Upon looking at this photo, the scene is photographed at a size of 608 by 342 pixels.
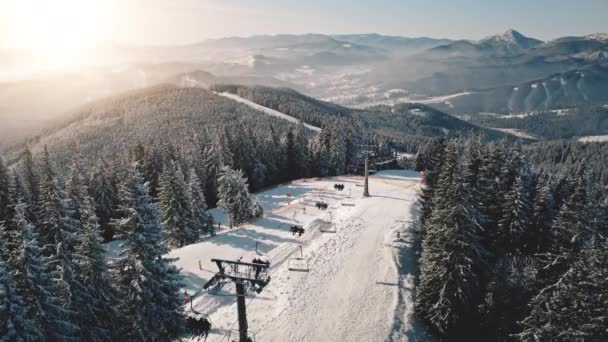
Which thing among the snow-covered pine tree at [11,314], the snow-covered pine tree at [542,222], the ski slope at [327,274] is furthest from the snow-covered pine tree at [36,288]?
the snow-covered pine tree at [542,222]

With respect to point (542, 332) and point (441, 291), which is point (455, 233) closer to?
point (441, 291)

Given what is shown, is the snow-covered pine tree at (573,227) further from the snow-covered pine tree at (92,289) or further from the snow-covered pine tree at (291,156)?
the snow-covered pine tree at (291,156)

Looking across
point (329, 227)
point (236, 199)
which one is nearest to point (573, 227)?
point (329, 227)

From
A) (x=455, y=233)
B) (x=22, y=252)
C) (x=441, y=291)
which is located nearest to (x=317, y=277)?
(x=441, y=291)

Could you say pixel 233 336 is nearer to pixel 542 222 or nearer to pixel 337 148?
pixel 542 222

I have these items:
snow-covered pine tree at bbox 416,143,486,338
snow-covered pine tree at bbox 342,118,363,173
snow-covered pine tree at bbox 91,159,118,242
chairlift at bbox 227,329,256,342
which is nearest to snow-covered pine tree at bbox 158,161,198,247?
snow-covered pine tree at bbox 91,159,118,242

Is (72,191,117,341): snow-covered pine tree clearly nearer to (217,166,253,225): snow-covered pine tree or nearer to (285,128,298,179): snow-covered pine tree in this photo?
(217,166,253,225): snow-covered pine tree
